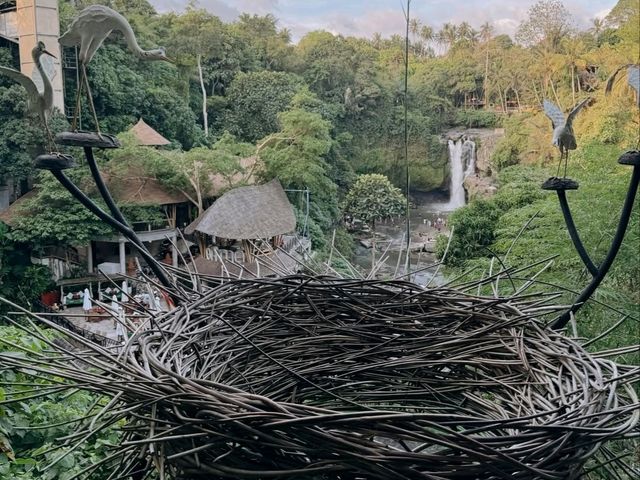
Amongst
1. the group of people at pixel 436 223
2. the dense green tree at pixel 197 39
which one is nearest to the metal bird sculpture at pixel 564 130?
the dense green tree at pixel 197 39

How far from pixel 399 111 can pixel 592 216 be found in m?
5.93

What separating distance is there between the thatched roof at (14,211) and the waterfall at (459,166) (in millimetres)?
5414

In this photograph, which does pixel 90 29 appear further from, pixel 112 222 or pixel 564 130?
pixel 564 130

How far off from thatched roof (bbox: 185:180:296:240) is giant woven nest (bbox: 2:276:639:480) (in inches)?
164

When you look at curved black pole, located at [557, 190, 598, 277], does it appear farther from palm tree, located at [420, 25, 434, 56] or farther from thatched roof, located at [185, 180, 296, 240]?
palm tree, located at [420, 25, 434, 56]

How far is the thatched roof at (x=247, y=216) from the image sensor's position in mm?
4969

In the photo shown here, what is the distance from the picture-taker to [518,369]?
0.57m

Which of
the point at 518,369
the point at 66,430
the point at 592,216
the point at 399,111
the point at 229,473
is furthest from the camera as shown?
the point at 399,111

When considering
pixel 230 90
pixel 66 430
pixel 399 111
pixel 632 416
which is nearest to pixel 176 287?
pixel 66 430

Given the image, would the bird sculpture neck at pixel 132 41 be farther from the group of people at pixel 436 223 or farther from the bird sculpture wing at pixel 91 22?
the group of people at pixel 436 223

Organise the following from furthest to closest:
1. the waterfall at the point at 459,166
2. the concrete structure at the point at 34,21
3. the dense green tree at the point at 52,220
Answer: the waterfall at the point at 459,166, the dense green tree at the point at 52,220, the concrete structure at the point at 34,21

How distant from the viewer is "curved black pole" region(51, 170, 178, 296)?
0.55m

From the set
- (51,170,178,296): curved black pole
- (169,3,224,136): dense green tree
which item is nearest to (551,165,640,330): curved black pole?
(51,170,178,296): curved black pole

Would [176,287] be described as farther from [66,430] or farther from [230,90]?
[230,90]
